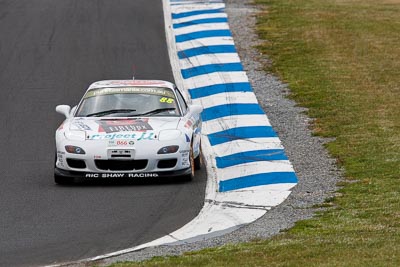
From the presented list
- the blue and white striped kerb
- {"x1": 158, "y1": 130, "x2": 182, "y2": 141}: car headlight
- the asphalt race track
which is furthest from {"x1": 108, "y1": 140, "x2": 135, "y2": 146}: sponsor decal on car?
the blue and white striped kerb

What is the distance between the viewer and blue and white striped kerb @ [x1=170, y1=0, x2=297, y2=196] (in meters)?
14.6

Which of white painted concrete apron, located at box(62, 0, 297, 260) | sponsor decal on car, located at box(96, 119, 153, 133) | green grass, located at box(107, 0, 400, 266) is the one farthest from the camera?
sponsor decal on car, located at box(96, 119, 153, 133)

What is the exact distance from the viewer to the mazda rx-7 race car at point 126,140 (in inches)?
545

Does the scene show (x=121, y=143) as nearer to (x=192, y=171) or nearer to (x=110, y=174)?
(x=110, y=174)

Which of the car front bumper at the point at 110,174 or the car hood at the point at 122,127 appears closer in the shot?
the car front bumper at the point at 110,174

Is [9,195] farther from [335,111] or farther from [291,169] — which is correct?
[335,111]

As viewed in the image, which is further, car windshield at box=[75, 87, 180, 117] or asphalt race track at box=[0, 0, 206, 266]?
car windshield at box=[75, 87, 180, 117]

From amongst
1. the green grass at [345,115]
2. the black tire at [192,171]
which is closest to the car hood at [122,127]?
the black tire at [192,171]

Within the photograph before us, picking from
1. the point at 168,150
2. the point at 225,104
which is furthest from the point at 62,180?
the point at 225,104

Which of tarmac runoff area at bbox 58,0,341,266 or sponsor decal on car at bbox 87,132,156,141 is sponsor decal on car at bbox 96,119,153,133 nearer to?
sponsor decal on car at bbox 87,132,156,141

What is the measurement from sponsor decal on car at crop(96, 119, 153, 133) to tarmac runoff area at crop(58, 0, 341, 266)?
119cm

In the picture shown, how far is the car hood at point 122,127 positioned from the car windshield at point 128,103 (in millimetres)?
253

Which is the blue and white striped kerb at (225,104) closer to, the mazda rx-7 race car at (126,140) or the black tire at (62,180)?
the mazda rx-7 race car at (126,140)

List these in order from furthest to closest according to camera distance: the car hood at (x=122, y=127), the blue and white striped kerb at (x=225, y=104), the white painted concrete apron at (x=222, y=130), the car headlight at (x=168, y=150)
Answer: the blue and white striped kerb at (x=225, y=104) → the car hood at (x=122, y=127) → the car headlight at (x=168, y=150) → the white painted concrete apron at (x=222, y=130)
